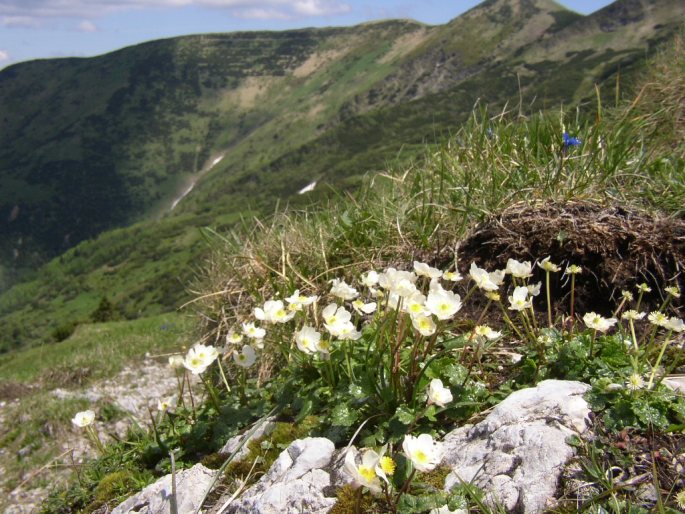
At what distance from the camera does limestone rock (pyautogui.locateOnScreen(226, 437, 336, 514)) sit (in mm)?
2600

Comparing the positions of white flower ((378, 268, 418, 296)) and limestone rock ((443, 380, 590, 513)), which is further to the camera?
white flower ((378, 268, 418, 296))

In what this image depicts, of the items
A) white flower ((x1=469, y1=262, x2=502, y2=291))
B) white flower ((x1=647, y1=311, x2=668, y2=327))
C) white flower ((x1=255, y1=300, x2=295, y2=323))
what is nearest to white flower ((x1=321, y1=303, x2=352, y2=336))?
white flower ((x1=255, y1=300, x2=295, y2=323))

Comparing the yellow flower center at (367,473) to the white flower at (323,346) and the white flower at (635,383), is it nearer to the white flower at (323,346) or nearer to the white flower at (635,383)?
the white flower at (323,346)

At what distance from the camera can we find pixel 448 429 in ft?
9.98

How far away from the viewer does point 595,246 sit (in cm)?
413

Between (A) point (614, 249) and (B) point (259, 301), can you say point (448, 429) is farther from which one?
(B) point (259, 301)

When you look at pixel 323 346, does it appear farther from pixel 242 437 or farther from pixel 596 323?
pixel 596 323

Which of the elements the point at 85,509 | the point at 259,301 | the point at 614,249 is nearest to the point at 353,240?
the point at 259,301

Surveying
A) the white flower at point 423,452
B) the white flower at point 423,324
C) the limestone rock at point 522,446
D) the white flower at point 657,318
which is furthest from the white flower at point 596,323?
the white flower at point 423,452

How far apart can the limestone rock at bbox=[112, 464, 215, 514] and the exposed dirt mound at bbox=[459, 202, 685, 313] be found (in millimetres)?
2602

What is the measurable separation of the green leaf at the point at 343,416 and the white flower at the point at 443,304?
726mm

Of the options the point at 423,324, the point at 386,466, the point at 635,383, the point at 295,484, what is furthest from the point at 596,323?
the point at 295,484

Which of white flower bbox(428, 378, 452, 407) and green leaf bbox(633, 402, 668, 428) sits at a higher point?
white flower bbox(428, 378, 452, 407)

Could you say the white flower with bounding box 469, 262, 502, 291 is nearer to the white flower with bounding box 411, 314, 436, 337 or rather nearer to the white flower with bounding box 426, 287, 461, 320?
the white flower with bounding box 426, 287, 461, 320
